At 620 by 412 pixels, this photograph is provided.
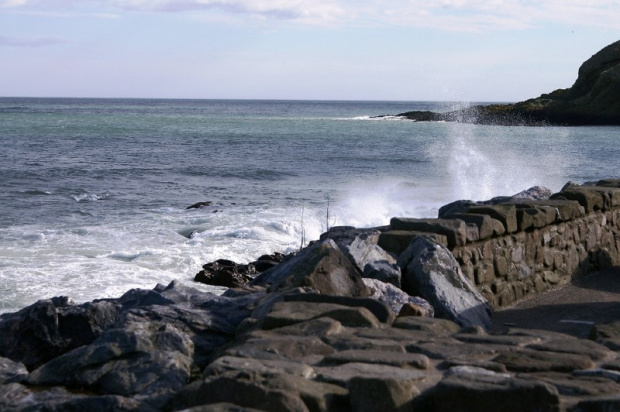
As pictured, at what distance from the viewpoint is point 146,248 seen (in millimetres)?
14016

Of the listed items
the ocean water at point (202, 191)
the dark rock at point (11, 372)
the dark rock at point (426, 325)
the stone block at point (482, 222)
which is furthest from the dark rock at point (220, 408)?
the ocean water at point (202, 191)

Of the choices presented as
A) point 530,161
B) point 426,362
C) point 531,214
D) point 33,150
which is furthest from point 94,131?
point 426,362

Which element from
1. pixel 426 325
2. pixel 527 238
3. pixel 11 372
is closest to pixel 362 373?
pixel 426 325

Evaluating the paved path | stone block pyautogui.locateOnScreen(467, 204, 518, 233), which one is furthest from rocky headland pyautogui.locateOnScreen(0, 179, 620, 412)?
stone block pyautogui.locateOnScreen(467, 204, 518, 233)

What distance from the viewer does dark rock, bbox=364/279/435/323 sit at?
6453mm

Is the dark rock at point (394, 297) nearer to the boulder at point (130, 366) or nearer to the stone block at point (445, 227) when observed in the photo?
the stone block at point (445, 227)

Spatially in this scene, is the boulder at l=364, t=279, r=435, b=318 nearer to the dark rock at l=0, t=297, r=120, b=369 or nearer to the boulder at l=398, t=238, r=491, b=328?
the boulder at l=398, t=238, r=491, b=328

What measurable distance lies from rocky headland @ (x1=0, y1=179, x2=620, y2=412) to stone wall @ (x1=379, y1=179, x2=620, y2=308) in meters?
0.05

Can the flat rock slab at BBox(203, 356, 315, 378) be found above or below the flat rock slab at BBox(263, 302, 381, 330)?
above

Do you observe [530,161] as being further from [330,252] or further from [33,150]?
[330,252]

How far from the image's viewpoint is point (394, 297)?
6.61 m

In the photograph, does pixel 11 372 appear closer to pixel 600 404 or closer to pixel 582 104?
pixel 600 404

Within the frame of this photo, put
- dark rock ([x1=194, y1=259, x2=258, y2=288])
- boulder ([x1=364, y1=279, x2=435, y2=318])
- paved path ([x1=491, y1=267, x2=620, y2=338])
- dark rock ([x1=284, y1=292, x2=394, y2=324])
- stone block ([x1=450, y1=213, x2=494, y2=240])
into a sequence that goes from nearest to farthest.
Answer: dark rock ([x1=284, y1=292, x2=394, y2=324])
boulder ([x1=364, y1=279, x2=435, y2=318])
paved path ([x1=491, y1=267, x2=620, y2=338])
stone block ([x1=450, y1=213, x2=494, y2=240])
dark rock ([x1=194, y1=259, x2=258, y2=288])

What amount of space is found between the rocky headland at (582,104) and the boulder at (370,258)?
2519 inches
